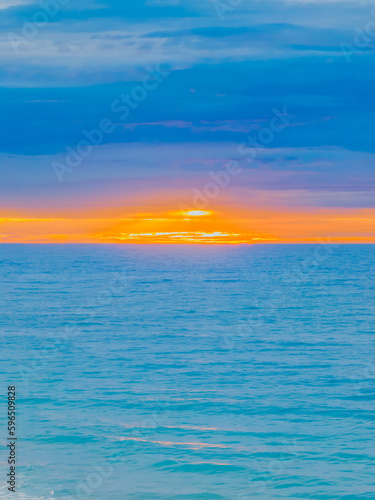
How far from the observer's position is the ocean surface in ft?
72.3

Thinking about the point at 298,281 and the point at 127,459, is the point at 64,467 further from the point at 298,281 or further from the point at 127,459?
the point at 298,281

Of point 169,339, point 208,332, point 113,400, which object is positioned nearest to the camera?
point 113,400

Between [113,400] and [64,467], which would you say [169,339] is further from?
[64,467]

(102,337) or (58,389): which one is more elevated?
(102,337)

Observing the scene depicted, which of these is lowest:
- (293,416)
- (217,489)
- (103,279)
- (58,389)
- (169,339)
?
(217,489)

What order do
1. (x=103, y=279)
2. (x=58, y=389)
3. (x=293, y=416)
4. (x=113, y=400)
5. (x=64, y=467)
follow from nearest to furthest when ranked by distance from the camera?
1. (x=64, y=467)
2. (x=293, y=416)
3. (x=113, y=400)
4. (x=58, y=389)
5. (x=103, y=279)

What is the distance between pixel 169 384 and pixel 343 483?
14612 mm

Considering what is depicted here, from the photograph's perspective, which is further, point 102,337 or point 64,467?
point 102,337

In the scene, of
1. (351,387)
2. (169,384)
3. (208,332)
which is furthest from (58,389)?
(208,332)

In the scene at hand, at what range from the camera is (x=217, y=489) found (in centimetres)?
2139

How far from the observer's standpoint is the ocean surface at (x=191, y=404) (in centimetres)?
2203

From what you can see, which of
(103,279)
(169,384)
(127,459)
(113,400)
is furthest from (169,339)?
(103,279)

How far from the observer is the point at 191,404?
30.7 metres

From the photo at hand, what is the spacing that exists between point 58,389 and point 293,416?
13499 millimetres
